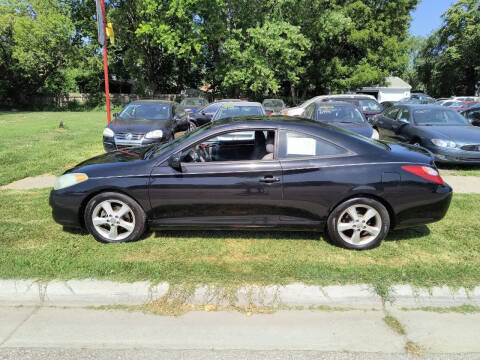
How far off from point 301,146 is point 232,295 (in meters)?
1.80

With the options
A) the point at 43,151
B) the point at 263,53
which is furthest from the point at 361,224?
the point at 263,53

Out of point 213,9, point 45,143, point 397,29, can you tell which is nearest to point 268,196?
point 45,143

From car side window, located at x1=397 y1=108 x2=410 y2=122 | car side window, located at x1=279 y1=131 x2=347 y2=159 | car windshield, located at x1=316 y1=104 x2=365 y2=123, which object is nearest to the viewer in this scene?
car side window, located at x1=279 y1=131 x2=347 y2=159

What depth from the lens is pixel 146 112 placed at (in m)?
10.1

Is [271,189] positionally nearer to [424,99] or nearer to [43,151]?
[43,151]

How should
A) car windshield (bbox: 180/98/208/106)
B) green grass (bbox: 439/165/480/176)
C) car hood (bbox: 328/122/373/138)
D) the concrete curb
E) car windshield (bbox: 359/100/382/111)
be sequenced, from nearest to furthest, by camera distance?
the concrete curb
green grass (bbox: 439/165/480/176)
car hood (bbox: 328/122/373/138)
car windshield (bbox: 359/100/382/111)
car windshield (bbox: 180/98/208/106)

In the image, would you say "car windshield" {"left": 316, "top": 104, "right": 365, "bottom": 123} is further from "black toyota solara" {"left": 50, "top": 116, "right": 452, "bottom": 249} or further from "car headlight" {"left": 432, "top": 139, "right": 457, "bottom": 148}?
"black toyota solara" {"left": 50, "top": 116, "right": 452, "bottom": 249}

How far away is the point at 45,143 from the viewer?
11.4 metres

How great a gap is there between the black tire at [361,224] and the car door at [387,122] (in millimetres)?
6444

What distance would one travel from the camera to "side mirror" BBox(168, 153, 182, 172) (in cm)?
393

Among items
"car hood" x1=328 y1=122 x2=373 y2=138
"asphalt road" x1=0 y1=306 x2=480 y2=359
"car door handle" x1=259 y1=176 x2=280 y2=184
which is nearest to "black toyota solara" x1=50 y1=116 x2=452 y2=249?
"car door handle" x1=259 y1=176 x2=280 y2=184

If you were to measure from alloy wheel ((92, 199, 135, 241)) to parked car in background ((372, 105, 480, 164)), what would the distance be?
271 inches

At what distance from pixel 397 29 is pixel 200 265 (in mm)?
34581

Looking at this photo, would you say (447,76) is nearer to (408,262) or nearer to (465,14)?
(465,14)
